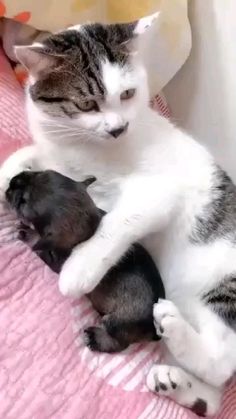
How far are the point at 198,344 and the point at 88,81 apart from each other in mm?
570

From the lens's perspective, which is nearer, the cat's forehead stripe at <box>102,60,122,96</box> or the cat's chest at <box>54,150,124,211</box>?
the cat's forehead stripe at <box>102,60,122,96</box>

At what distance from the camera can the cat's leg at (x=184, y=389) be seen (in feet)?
4.35

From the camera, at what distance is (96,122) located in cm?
134

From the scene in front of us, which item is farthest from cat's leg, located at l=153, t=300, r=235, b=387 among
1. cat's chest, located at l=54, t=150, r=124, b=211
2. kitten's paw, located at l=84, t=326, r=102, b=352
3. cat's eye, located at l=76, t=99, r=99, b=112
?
cat's eye, located at l=76, t=99, r=99, b=112

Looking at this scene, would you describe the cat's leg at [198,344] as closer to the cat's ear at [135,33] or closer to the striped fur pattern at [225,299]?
the striped fur pattern at [225,299]

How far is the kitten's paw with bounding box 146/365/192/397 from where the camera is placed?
132cm

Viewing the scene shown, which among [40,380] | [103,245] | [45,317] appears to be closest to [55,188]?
[103,245]

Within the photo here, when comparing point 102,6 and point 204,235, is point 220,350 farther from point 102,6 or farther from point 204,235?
point 102,6

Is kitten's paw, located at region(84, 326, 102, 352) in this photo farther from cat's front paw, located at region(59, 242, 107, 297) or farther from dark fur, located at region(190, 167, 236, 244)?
dark fur, located at region(190, 167, 236, 244)

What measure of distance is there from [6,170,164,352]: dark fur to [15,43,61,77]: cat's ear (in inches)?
8.4

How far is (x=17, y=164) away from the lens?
4.96 ft

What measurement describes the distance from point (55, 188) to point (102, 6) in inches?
28.6

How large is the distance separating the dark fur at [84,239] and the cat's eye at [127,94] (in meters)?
0.20

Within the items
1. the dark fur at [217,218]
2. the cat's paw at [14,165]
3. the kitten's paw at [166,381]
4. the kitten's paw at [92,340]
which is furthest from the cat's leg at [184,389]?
the cat's paw at [14,165]
